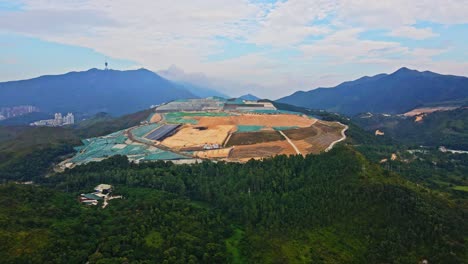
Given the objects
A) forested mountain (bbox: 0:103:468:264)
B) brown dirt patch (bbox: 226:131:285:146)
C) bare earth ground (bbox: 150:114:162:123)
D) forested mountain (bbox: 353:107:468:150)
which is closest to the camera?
forested mountain (bbox: 0:103:468:264)

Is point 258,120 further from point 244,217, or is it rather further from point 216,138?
point 244,217

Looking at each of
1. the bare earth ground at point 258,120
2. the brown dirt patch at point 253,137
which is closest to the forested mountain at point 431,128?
the bare earth ground at point 258,120

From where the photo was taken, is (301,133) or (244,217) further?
(301,133)

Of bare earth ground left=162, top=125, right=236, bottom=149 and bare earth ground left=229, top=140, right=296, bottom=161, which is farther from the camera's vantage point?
bare earth ground left=162, top=125, right=236, bottom=149

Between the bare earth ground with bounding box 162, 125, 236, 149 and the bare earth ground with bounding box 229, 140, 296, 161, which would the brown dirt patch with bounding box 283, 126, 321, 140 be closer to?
the bare earth ground with bounding box 229, 140, 296, 161

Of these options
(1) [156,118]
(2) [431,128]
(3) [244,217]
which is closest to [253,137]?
(3) [244,217]

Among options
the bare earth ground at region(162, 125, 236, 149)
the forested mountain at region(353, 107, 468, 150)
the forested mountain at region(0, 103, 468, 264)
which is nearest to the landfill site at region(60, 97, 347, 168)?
the bare earth ground at region(162, 125, 236, 149)

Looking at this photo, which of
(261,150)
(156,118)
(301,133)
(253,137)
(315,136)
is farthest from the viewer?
(156,118)
